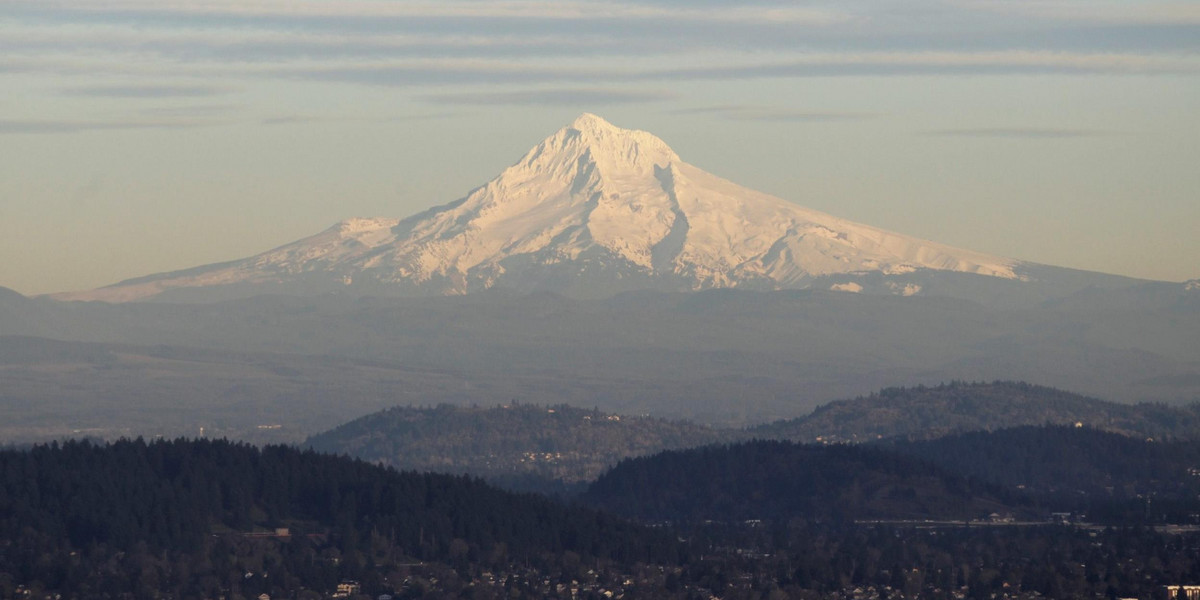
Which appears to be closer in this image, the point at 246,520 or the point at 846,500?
the point at 246,520

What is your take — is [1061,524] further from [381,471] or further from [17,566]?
[17,566]

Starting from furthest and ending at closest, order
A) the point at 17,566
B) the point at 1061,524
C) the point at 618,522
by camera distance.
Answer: the point at 1061,524, the point at 618,522, the point at 17,566

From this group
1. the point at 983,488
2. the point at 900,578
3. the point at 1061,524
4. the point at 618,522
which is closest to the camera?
the point at 900,578

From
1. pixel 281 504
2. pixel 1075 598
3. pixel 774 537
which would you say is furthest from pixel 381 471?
pixel 1075 598

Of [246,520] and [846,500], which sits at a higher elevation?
[846,500]

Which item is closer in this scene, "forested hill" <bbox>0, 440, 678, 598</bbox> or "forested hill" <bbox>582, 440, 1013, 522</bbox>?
"forested hill" <bbox>0, 440, 678, 598</bbox>

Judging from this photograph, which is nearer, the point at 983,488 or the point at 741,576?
the point at 741,576

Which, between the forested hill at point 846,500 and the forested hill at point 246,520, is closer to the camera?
the forested hill at point 246,520
